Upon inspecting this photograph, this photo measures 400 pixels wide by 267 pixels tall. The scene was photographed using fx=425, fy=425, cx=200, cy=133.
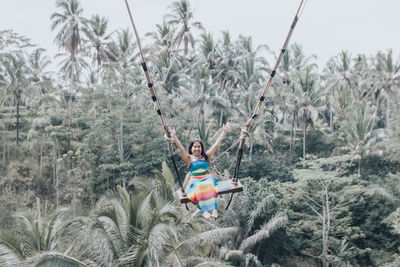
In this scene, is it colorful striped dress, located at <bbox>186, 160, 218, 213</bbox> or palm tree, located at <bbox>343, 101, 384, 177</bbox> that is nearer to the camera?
colorful striped dress, located at <bbox>186, 160, 218, 213</bbox>

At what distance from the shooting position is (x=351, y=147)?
25812 millimetres

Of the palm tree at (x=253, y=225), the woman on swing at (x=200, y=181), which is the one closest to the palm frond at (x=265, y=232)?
the palm tree at (x=253, y=225)

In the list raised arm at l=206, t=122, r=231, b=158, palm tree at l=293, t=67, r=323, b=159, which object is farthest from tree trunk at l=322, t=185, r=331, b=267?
raised arm at l=206, t=122, r=231, b=158

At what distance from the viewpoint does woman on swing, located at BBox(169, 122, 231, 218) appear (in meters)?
5.70

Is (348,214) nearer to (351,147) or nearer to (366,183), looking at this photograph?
(366,183)

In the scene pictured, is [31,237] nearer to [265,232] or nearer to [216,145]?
[216,145]

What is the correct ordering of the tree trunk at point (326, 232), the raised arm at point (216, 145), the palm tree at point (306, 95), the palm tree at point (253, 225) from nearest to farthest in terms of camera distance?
the raised arm at point (216, 145) → the palm tree at point (253, 225) → the tree trunk at point (326, 232) → the palm tree at point (306, 95)

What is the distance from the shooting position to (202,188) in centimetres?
575

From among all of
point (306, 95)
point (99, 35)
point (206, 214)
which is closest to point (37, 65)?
point (99, 35)

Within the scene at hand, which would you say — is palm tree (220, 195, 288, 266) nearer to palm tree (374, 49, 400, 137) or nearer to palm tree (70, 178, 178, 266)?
palm tree (70, 178, 178, 266)

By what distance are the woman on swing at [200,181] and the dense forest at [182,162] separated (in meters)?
3.93

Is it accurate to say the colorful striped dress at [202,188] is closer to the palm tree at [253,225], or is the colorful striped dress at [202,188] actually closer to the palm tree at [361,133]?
the palm tree at [253,225]

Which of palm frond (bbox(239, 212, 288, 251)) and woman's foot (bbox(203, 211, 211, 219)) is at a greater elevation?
woman's foot (bbox(203, 211, 211, 219))

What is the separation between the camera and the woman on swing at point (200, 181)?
5.70 meters
